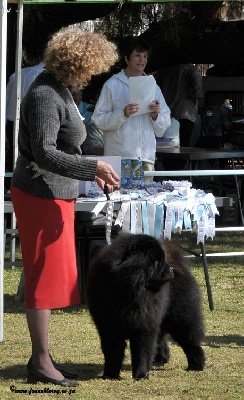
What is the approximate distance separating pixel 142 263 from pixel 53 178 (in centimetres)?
67

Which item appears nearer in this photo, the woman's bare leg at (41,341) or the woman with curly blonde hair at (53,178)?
the woman with curly blonde hair at (53,178)

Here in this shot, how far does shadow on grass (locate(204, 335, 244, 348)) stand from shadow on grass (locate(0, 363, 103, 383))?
0.98 meters

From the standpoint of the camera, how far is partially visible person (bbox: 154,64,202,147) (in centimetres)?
1375

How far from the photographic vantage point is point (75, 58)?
4848 millimetres

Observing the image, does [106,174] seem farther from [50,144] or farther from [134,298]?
[134,298]

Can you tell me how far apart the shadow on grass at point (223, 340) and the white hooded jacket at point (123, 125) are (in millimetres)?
2264

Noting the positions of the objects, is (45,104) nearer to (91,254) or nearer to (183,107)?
(91,254)

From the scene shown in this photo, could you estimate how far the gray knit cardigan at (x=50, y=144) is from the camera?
4.77 metres

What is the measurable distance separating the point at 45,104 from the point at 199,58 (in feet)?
33.6

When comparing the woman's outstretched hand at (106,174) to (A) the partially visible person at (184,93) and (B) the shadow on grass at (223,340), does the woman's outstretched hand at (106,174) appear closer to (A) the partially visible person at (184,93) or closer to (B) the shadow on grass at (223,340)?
(B) the shadow on grass at (223,340)

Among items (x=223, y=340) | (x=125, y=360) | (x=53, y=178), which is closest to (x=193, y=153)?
(x=223, y=340)

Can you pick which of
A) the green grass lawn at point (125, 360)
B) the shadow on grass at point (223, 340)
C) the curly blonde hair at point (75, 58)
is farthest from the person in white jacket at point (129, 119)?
the curly blonde hair at point (75, 58)

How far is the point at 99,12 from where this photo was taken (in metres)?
12.4

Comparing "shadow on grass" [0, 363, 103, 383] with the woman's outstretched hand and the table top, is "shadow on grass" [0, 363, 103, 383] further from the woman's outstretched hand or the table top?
the table top
